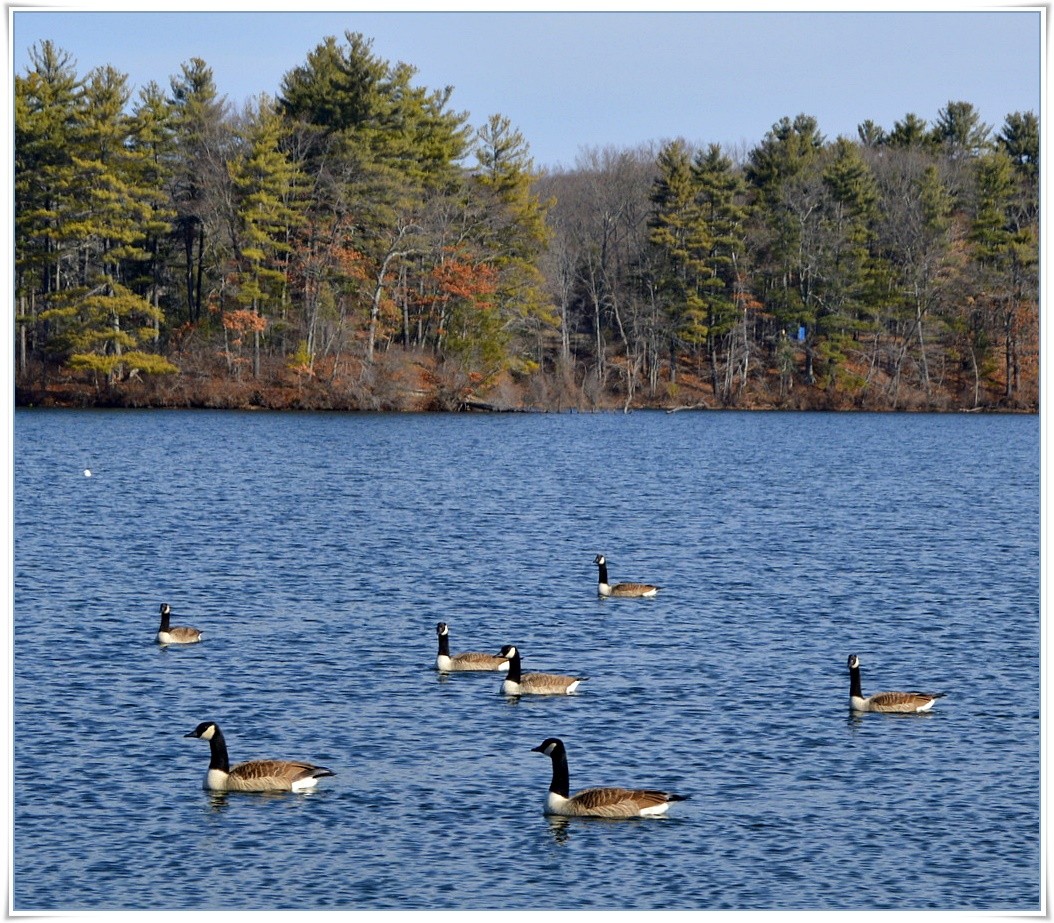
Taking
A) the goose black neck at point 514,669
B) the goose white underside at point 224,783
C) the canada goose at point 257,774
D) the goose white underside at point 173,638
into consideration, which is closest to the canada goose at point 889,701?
the goose black neck at point 514,669

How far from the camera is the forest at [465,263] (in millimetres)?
83750

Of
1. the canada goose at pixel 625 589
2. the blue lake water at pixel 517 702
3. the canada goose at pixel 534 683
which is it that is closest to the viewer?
the blue lake water at pixel 517 702

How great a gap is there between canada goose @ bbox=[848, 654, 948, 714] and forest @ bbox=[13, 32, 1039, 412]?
65.3 metres

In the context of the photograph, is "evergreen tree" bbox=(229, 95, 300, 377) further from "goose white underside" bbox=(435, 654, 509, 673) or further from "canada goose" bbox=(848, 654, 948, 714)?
"canada goose" bbox=(848, 654, 948, 714)

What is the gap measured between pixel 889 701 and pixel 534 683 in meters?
4.60

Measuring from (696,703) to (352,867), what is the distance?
718 cm

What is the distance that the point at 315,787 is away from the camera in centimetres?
1744

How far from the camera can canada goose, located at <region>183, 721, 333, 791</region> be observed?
17250 millimetres

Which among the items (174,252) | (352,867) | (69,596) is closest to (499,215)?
(174,252)

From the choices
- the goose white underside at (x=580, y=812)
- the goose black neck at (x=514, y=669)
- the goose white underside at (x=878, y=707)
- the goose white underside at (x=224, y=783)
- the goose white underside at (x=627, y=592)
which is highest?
the goose white underside at (x=627, y=592)

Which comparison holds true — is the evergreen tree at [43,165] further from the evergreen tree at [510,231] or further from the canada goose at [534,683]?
the canada goose at [534,683]

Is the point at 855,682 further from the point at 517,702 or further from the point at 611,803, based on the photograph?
the point at 611,803

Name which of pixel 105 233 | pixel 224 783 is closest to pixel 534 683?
pixel 224 783

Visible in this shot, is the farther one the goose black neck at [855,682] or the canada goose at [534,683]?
the canada goose at [534,683]
